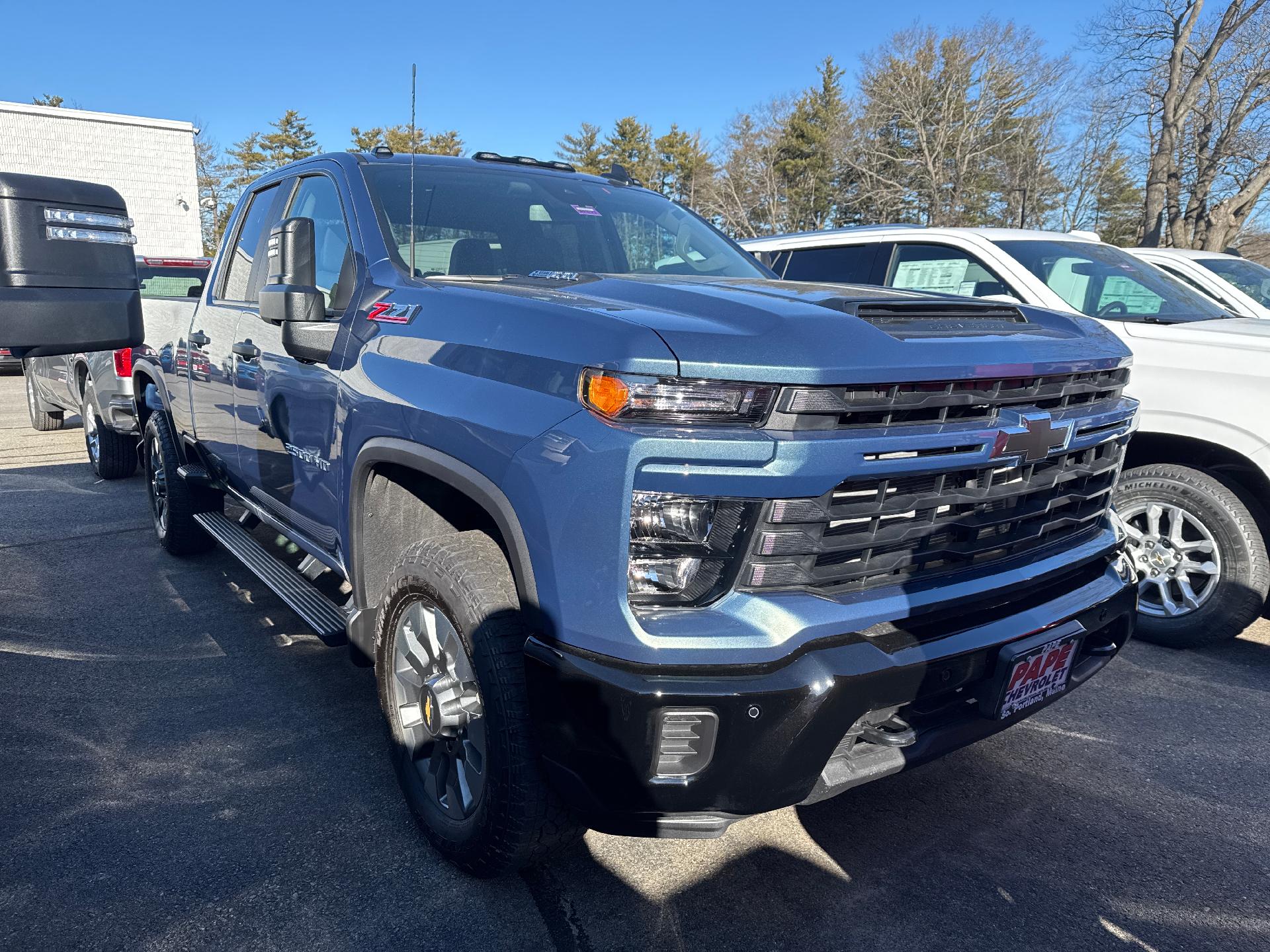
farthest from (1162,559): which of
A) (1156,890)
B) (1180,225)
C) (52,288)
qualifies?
(1180,225)

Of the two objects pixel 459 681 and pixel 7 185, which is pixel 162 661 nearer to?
pixel 459 681

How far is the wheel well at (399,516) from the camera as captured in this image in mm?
2633

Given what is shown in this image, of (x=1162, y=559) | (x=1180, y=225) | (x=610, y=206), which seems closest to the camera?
(x=610, y=206)

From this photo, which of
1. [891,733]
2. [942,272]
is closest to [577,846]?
[891,733]

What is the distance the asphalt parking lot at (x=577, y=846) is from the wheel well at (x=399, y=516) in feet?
2.50

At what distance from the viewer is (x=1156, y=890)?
252 cm

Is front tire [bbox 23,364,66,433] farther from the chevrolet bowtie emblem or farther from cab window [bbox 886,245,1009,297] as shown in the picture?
the chevrolet bowtie emblem

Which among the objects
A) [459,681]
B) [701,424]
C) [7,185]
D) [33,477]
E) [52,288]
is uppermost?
[7,185]

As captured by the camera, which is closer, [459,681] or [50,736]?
[459,681]

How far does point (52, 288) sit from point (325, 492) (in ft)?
4.49

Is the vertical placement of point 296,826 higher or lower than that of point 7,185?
lower

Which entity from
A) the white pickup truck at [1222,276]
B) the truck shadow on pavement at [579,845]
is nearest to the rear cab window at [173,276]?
the truck shadow on pavement at [579,845]

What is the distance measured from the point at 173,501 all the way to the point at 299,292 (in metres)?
2.84

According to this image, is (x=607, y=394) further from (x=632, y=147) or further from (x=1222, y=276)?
(x=632, y=147)
